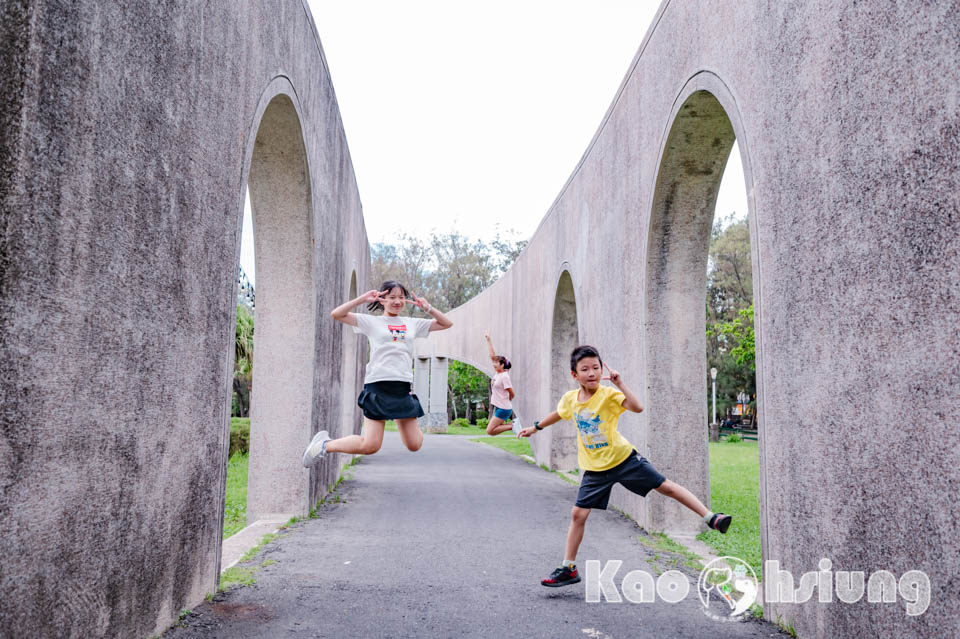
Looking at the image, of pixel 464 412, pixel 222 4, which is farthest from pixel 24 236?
pixel 464 412

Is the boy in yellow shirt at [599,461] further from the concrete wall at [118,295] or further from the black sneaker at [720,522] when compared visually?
the concrete wall at [118,295]

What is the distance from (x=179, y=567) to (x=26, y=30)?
2.91 meters

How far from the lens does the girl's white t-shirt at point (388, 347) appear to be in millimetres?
5512

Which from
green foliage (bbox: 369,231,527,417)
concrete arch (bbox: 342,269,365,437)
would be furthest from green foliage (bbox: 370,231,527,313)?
concrete arch (bbox: 342,269,365,437)

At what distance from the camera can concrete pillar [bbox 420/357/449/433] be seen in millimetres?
33188

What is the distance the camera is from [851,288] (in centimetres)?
349

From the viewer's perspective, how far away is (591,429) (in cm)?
486

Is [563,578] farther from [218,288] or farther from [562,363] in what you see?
[562,363]

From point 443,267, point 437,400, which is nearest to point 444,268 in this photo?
point 443,267

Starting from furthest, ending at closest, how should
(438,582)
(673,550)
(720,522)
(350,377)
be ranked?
(350,377) < (673,550) < (438,582) < (720,522)

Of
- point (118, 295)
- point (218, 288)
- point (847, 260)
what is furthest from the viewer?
point (218, 288)

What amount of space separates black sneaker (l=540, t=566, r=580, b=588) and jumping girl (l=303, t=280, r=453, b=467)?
1462 mm

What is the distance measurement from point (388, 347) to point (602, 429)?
1.84 meters

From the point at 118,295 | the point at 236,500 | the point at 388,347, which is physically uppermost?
the point at 118,295
